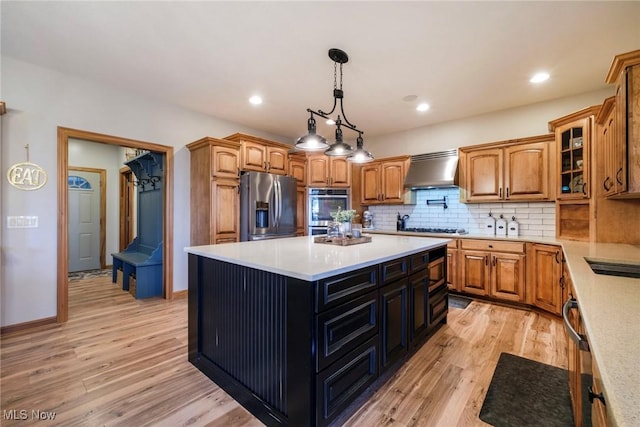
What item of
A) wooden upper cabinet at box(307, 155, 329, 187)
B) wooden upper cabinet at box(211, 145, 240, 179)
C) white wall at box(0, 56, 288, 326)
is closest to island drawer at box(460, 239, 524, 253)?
wooden upper cabinet at box(307, 155, 329, 187)

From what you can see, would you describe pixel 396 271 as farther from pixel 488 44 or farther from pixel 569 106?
pixel 569 106

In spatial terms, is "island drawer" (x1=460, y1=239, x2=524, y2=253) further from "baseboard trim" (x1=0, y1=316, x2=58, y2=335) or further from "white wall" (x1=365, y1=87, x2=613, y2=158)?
"baseboard trim" (x1=0, y1=316, x2=58, y2=335)

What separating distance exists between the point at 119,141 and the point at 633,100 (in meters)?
4.72

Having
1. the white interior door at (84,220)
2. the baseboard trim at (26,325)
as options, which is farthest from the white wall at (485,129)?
the white interior door at (84,220)

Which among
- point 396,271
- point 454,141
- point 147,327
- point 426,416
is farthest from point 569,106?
point 147,327

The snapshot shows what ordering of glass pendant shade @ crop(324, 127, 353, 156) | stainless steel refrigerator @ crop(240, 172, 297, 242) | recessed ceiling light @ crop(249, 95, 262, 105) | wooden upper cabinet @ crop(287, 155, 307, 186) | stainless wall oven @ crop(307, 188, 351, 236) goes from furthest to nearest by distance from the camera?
stainless wall oven @ crop(307, 188, 351, 236) < wooden upper cabinet @ crop(287, 155, 307, 186) < stainless steel refrigerator @ crop(240, 172, 297, 242) < recessed ceiling light @ crop(249, 95, 262, 105) < glass pendant shade @ crop(324, 127, 353, 156)

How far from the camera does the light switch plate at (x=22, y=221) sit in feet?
9.03

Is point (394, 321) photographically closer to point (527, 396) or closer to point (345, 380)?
point (345, 380)

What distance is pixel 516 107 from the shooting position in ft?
12.7

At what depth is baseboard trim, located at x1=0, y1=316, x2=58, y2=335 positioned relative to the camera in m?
2.72

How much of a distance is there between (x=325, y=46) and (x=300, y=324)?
2326 millimetres

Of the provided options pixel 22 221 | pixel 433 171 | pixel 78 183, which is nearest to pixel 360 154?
pixel 433 171

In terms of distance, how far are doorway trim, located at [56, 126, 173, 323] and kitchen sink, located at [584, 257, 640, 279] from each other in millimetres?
4426

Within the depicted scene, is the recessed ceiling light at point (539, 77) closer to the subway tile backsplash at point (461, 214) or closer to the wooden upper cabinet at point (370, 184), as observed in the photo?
the subway tile backsplash at point (461, 214)
